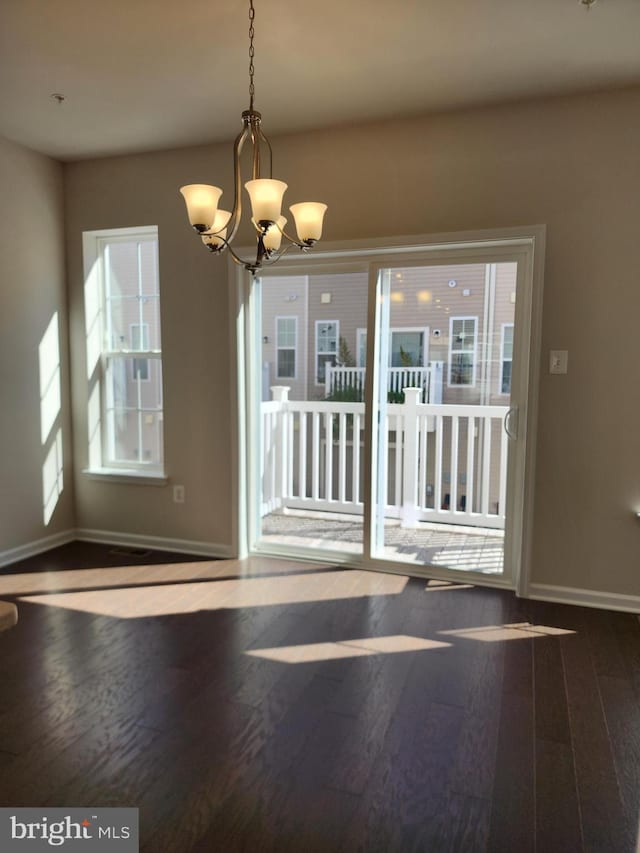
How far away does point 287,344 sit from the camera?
394cm

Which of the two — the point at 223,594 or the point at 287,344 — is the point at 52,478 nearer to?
the point at 223,594

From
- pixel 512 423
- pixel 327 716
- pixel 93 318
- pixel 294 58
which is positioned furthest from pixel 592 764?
pixel 93 318

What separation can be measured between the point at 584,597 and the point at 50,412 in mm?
3749

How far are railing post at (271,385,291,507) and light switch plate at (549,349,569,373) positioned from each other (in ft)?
5.95

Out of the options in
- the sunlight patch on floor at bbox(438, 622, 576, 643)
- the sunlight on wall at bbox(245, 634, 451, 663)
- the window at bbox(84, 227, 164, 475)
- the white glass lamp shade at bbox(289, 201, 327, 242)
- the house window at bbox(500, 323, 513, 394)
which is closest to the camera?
the white glass lamp shade at bbox(289, 201, 327, 242)

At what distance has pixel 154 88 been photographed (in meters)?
2.98

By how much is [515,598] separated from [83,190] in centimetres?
403

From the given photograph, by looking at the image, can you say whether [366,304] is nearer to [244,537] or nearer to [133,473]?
[244,537]

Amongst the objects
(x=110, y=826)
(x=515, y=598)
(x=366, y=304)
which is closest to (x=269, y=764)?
(x=110, y=826)

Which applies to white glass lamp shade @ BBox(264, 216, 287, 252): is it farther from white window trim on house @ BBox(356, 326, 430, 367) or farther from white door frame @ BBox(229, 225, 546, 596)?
white window trim on house @ BBox(356, 326, 430, 367)

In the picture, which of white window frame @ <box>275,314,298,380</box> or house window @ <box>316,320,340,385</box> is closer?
house window @ <box>316,320,340,385</box>

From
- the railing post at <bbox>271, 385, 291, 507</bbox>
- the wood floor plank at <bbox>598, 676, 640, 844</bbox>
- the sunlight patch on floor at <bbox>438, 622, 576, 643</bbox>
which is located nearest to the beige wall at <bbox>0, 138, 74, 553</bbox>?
the railing post at <bbox>271, 385, 291, 507</bbox>

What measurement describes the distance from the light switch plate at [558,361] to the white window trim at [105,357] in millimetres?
2652

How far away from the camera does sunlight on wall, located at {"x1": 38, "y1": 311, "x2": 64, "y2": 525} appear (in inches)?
163
